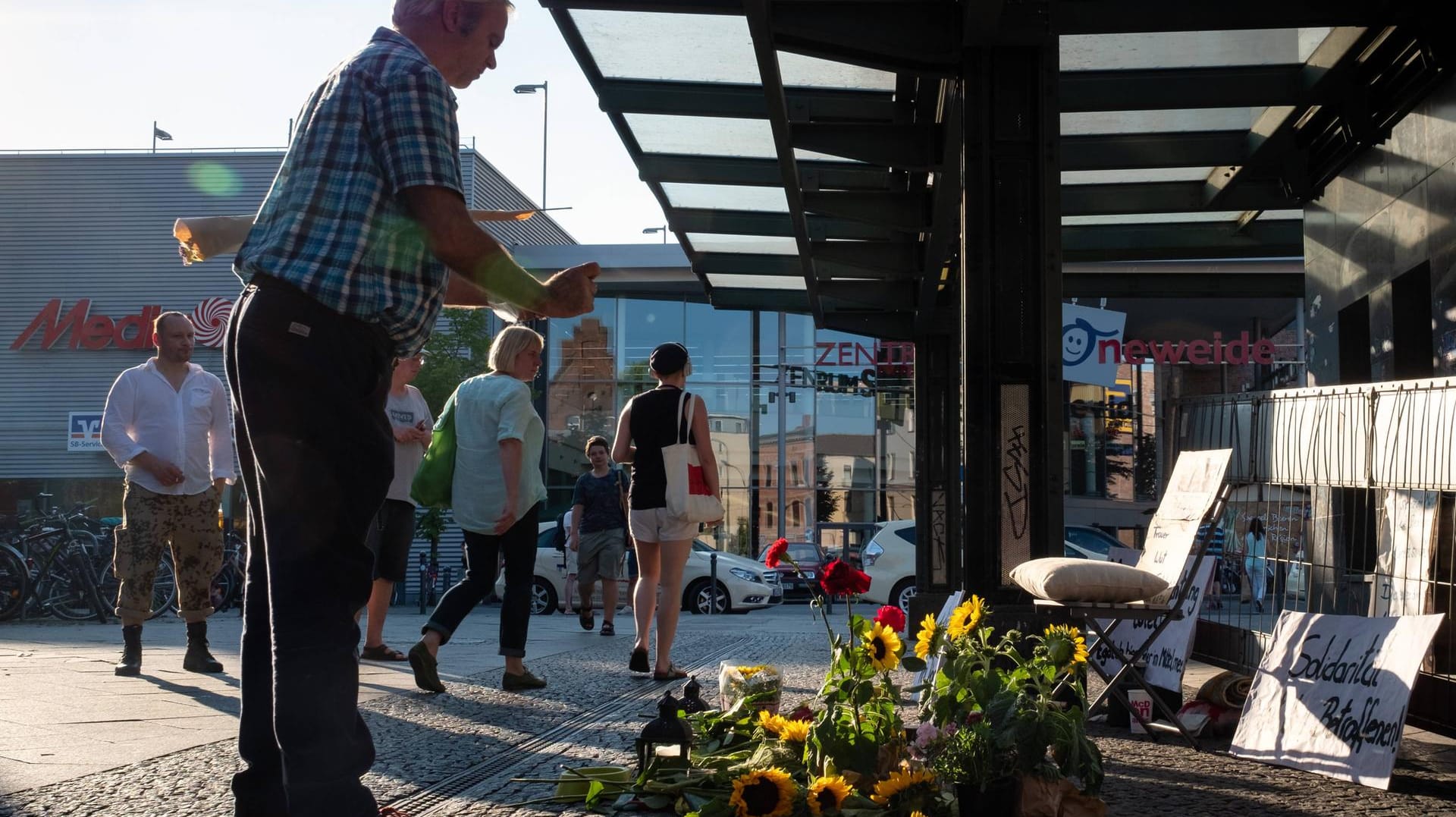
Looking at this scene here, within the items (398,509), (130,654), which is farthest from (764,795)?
(130,654)

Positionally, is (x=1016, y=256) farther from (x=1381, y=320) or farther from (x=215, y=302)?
(x=215, y=302)

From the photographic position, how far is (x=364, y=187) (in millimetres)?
2812

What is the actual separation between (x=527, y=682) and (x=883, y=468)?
26.0 metres

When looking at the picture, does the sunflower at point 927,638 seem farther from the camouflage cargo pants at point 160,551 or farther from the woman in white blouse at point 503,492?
the camouflage cargo pants at point 160,551

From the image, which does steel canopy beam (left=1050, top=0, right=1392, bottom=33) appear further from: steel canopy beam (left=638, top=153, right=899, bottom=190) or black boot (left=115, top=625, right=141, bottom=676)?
black boot (left=115, top=625, right=141, bottom=676)

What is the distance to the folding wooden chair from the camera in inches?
203

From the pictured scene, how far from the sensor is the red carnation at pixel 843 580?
3857 mm

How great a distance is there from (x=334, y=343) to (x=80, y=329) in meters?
34.3

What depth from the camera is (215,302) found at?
106ft

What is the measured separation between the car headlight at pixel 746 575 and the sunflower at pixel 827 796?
56.6 ft

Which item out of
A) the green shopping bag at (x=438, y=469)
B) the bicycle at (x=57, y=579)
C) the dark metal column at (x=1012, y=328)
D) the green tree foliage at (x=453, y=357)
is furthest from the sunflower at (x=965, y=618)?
the green tree foliage at (x=453, y=357)

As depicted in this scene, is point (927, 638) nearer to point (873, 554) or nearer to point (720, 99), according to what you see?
point (720, 99)

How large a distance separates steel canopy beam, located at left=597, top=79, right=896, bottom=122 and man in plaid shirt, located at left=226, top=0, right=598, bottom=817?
5.83 m

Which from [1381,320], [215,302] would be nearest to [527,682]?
[1381,320]
